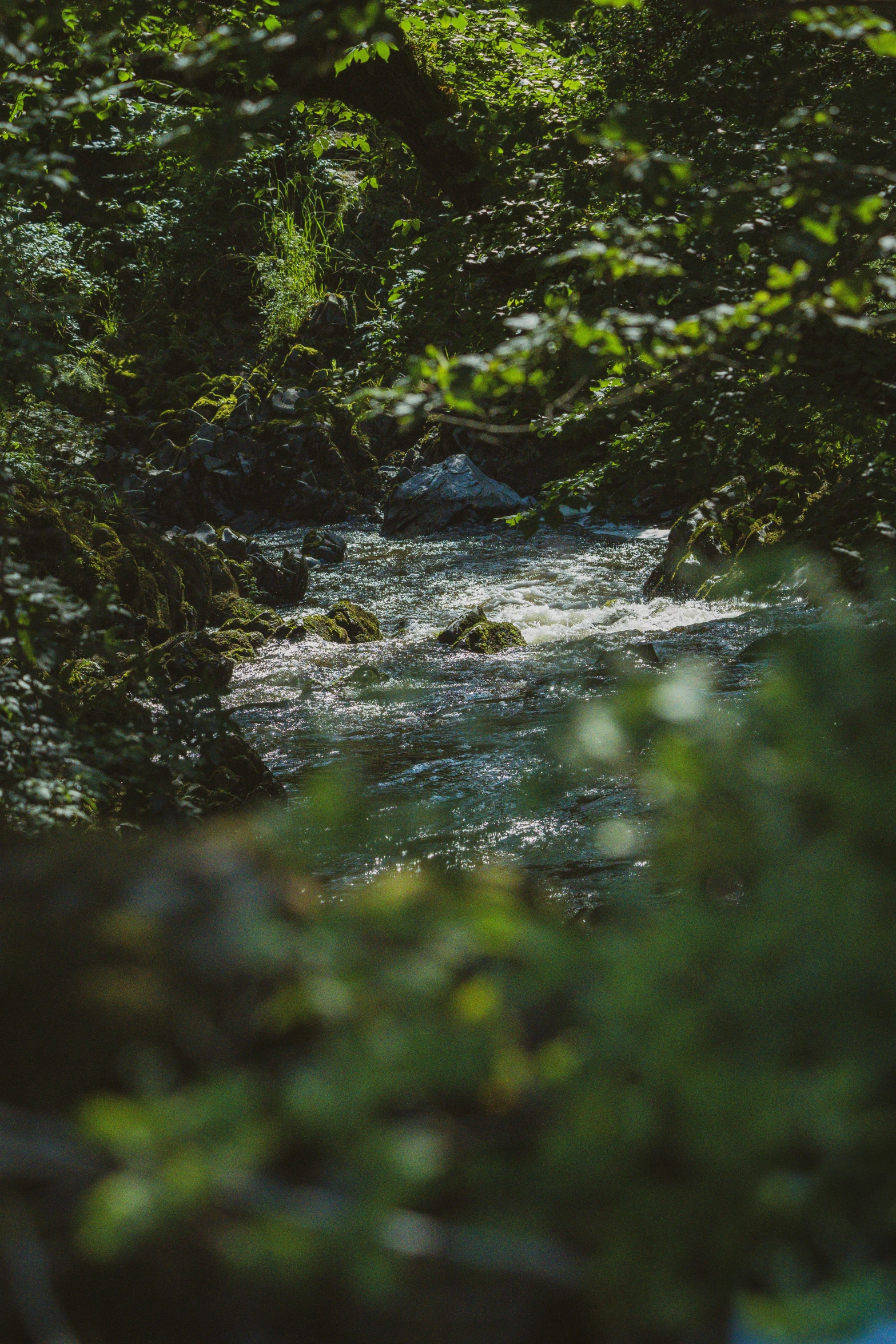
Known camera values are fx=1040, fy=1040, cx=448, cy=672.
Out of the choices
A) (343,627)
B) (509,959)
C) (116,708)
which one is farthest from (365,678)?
(509,959)

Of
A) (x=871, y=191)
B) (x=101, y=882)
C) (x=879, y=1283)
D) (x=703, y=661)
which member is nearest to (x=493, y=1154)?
(x=879, y=1283)

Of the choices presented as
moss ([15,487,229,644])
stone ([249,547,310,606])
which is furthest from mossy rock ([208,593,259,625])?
stone ([249,547,310,606])

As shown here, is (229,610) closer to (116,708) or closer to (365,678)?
(365,678)

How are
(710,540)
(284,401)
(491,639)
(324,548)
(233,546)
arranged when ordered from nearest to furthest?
(491,639)
(710,540)
(233,546)
(324,548)
(284,401)

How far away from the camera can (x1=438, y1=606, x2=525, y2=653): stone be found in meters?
10.6

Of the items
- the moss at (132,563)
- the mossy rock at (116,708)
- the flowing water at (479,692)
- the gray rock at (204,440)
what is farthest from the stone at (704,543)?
the gray rock at (204,440)

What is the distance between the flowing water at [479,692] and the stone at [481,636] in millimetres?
152

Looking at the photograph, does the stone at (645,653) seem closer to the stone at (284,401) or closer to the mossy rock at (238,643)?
the mossy rock at (238,643)

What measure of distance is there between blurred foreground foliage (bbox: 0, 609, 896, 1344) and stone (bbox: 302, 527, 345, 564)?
14.6 metres

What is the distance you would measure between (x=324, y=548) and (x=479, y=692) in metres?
7.18

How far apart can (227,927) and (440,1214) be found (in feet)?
1.17

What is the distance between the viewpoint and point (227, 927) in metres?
1.12

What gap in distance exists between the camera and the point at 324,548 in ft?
51.5

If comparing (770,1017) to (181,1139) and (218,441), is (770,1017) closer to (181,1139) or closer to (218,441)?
(181,1139)
